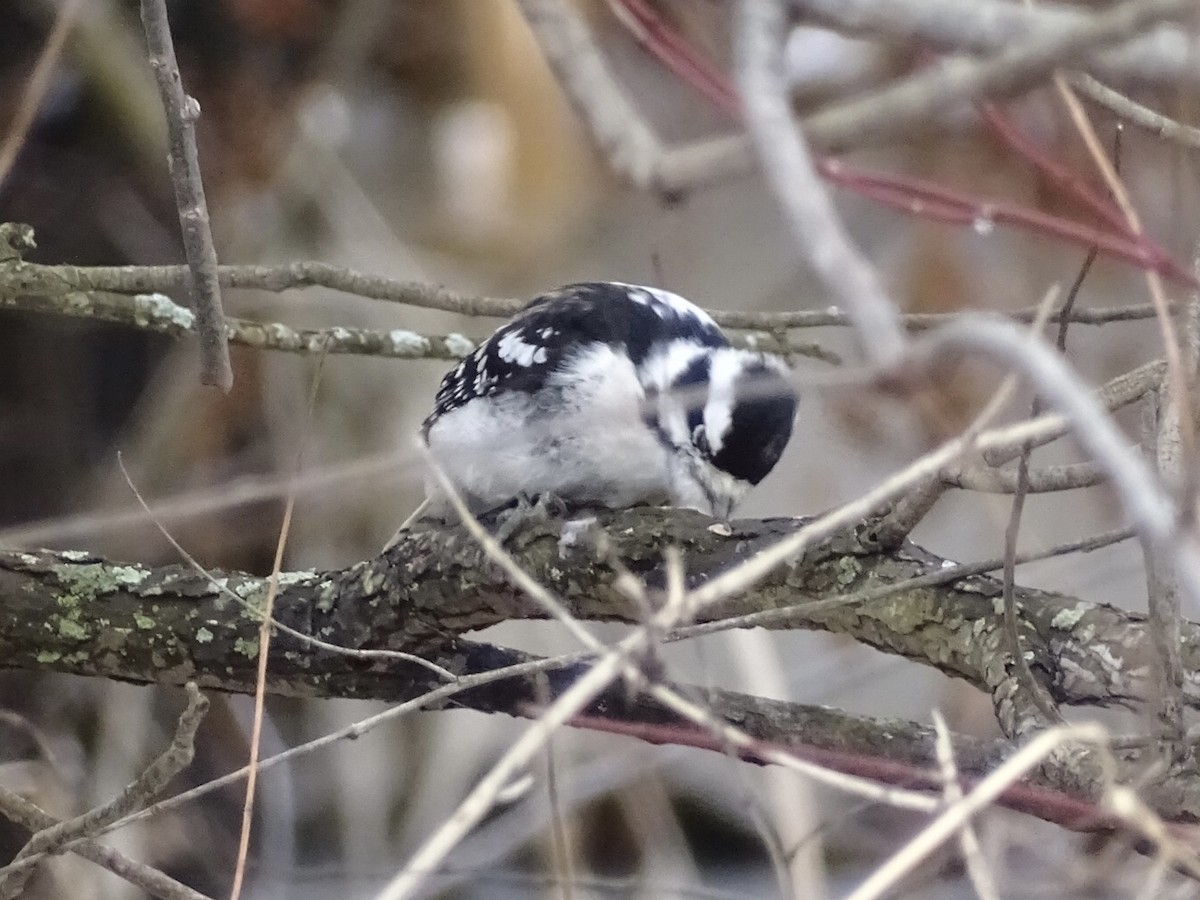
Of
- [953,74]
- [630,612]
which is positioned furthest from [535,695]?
[953,74]

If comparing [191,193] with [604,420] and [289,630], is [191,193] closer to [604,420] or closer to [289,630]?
[289,630]

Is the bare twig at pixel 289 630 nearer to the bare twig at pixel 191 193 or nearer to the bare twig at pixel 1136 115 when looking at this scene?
the bare twig at pixel 191 193

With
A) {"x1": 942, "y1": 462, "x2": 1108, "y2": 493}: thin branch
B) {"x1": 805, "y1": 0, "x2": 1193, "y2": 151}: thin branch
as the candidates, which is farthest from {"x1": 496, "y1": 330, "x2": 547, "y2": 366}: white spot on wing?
{"x1": 805, "y1": 0, "x2": 1193, "y2": 151}: thin branch

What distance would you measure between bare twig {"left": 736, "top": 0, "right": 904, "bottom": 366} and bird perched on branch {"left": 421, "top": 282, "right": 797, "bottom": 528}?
1.44m

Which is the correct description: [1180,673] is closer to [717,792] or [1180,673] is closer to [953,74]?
[953,74]

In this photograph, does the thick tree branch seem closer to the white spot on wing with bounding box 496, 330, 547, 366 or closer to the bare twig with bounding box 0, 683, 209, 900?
the bare twig with bounding box 0, 683, 209, 900

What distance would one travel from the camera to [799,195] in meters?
0.56

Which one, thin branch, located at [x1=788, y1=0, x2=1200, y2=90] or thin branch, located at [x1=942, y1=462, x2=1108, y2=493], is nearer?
thin branch, located at [x1=788, y1=0, x2=1200, y2=90]

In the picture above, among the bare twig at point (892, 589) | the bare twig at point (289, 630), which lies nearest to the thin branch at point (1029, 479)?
the bare twig at point (892, 589)

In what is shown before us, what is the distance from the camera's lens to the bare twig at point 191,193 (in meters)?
1.30

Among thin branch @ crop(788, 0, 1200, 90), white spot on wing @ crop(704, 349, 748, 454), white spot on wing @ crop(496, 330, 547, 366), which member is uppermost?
white spot on wing @ crop(496, 330, 547, 366)

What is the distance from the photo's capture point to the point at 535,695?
178 centimetres

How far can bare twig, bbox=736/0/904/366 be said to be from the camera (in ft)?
1.81

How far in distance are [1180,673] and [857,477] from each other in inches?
139
